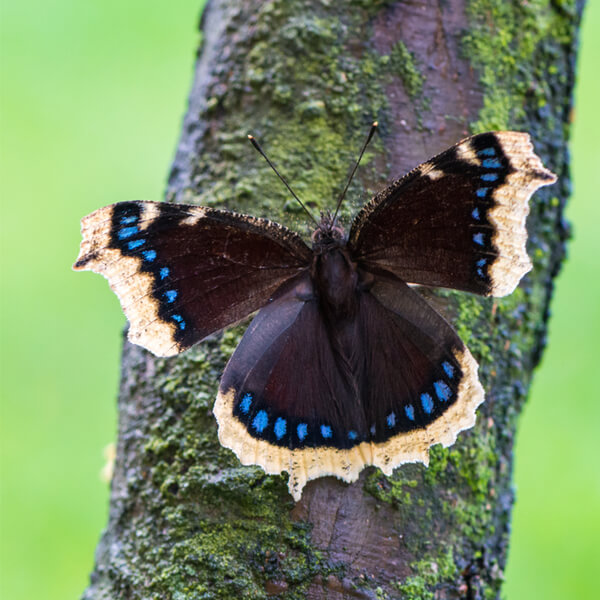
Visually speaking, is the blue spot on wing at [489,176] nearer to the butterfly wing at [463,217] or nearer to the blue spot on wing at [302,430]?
the butterfly wing at [463,217]

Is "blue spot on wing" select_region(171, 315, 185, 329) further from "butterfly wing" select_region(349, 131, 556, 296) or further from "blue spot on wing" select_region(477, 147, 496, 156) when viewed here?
"blue spot on wing" select_region(477, 147, 496, 156)

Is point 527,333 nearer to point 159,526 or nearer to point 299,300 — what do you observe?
point 299,300

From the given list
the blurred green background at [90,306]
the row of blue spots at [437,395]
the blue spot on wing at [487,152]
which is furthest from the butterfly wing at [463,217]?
the blurred green background at [90,306]

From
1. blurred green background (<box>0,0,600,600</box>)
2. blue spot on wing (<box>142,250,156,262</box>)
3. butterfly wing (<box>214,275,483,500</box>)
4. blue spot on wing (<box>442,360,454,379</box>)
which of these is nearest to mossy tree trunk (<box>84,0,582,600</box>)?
butterfly wing (<box>214,275,483,500</box>)

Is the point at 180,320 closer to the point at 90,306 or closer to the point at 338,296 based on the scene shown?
the point at 338,296

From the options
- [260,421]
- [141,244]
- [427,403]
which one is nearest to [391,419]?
[427,403]

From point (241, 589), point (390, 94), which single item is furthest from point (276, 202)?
point (241, 589)
